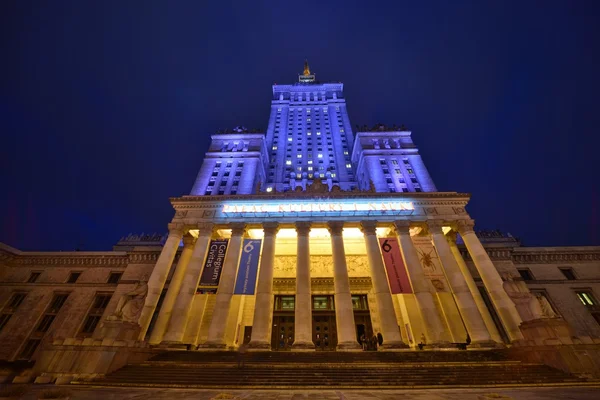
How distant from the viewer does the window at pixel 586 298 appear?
88.6ft

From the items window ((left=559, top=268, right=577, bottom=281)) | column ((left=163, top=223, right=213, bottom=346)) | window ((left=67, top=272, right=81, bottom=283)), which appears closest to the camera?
column ((left=163, top=223, right=213, bottom=346))

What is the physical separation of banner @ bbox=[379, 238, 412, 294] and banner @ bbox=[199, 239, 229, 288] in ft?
48.6

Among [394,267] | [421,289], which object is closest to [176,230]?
[394,267]

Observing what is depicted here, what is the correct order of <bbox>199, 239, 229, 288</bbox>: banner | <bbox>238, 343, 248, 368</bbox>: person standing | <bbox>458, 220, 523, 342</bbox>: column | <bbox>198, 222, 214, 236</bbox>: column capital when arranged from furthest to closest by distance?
<bbox>198, 222, 214, 236</bbox>: column capital
<bbox>199, 239, 229, 288</bbox>: banner
<bbox>458, 220, 523, 342</bbox>: column
<bbox>238, 343, 248, 368</bbox>: person standing

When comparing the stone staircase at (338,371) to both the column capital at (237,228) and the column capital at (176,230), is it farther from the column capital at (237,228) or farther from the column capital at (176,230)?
the column capital at (176,230)

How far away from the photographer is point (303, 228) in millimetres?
25953

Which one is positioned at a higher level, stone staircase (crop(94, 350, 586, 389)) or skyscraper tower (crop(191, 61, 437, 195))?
skyscraper tower (crop(191, 61, 437, 195))

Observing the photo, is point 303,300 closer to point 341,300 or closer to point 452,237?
point 341,300

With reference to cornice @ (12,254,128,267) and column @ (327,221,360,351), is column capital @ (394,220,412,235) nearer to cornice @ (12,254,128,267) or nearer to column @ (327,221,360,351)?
column @ (327,221,360,351)

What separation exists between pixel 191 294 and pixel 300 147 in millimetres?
41229

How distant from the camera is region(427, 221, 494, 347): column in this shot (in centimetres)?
1962

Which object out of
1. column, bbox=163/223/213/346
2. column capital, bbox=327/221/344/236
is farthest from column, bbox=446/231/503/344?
column, bbox=163/223/213/346

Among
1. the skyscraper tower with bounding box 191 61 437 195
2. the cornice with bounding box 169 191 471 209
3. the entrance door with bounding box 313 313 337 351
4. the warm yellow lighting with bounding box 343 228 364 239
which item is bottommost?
the entrance door with bounding box 313 313 337 351

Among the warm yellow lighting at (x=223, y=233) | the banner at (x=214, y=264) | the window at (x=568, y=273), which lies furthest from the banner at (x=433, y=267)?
the warm yellow lighting at (x=223, y=233)
